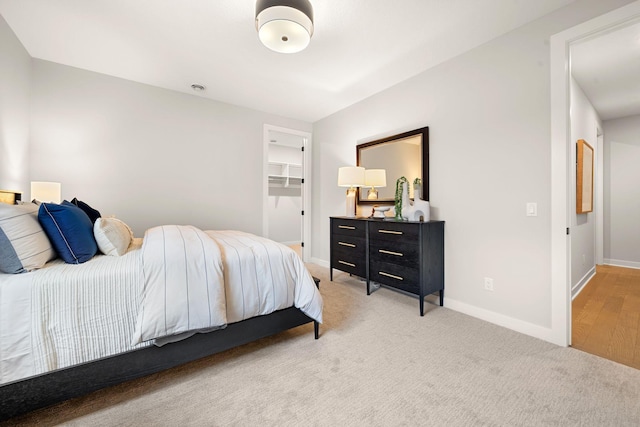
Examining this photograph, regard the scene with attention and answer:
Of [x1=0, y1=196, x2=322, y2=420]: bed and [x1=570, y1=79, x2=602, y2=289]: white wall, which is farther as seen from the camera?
[x1=570, y1=79, x2=602, y2=289]: white wall

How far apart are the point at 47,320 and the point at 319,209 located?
3.69m

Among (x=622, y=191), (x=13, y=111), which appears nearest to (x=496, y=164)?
(x=622, y=191)

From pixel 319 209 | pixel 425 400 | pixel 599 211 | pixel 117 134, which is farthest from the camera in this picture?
pixel 319 209

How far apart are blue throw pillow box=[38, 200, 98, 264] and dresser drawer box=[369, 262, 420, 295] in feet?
8.17

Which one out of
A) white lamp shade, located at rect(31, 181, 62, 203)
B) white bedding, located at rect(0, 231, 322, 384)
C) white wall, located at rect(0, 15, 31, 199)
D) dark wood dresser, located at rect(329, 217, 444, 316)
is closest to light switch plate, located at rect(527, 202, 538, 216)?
dark wood dresser, located at rect(329, 217, 444, 316)

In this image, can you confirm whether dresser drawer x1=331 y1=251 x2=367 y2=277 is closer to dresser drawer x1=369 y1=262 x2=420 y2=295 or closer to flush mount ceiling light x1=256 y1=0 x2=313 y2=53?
dresser drawer x1=369 y1=262 x2=420 y2=295

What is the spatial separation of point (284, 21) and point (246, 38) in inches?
32.8

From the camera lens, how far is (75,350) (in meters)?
1.30

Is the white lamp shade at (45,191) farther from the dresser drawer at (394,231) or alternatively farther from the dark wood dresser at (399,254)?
the dresser drawer at (394,231)

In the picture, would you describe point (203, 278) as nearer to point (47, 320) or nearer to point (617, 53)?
point (47, 320)

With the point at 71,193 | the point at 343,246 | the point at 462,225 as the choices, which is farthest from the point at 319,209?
the point at 71,193

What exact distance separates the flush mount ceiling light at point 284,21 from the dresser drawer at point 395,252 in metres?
2.00

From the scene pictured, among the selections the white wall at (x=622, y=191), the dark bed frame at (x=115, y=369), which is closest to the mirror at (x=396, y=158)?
the dark bed frame at (x=115, y=369)

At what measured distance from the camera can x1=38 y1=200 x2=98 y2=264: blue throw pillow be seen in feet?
4.94
